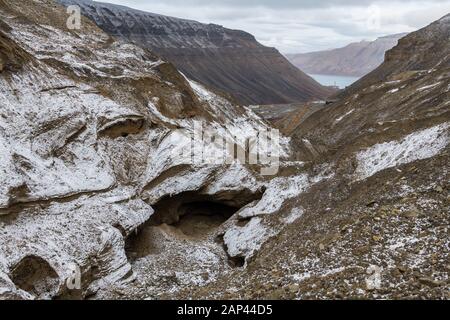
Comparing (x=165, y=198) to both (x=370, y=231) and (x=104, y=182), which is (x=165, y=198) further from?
(x=370, y=231)

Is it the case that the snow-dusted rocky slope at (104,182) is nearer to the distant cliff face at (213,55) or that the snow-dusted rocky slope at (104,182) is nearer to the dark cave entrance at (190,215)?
the dark cave entrance at (190,215)

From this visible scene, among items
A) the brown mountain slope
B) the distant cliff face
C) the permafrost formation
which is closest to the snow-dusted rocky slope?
the permafrost formation

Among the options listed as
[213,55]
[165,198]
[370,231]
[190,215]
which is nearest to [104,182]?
[165,198]

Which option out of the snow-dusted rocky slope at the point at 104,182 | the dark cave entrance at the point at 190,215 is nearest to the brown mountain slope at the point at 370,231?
the snow-dusted rocky slope at the point at 104,182

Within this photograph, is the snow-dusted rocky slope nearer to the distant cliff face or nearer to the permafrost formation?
the permafrost formation
